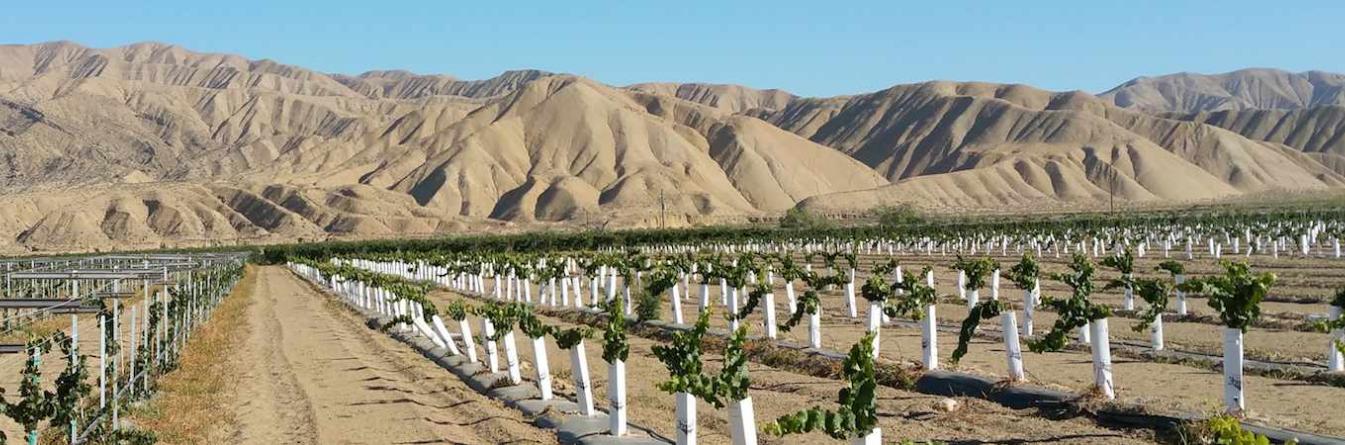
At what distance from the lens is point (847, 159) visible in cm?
16975

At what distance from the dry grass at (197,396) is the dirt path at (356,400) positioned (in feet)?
0.95

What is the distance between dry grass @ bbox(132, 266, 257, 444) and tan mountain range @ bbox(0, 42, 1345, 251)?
300 ft

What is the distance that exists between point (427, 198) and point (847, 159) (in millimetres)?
59659

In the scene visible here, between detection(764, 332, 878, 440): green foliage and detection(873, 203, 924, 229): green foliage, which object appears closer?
detection(764, 332, 878, 440): green foliage

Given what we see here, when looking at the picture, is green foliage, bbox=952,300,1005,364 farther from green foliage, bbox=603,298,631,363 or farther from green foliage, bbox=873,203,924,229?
green foliage, bbox=873,203,924,229

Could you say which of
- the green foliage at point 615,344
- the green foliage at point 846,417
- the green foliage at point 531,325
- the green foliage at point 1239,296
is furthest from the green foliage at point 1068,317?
the green foliage at point 531,325

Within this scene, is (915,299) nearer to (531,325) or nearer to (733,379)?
(531,325)

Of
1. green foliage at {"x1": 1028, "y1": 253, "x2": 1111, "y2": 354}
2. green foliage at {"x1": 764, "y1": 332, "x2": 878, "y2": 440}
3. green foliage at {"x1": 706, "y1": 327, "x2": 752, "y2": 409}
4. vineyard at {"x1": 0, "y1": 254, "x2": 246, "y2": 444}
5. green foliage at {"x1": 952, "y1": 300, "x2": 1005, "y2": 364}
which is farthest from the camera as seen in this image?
green foliage at {"x1": 952, "y1": 300, "x2": 1005, "y2": 364}

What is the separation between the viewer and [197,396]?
56.5ft

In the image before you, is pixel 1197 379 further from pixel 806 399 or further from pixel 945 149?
pixel 945 149

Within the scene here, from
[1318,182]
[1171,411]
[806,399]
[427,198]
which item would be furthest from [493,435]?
[1318,182]

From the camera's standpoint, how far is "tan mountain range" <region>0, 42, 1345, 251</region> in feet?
408

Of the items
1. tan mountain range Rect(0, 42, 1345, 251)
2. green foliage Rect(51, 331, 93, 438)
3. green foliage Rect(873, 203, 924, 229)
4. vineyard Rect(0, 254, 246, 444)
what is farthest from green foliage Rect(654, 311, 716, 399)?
tan mountain range Rect(0, 42, 1345, 251)

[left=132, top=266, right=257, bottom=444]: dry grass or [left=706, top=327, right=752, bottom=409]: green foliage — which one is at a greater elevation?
[left=706, top=327, right=752, bottom=409]: green foliage
